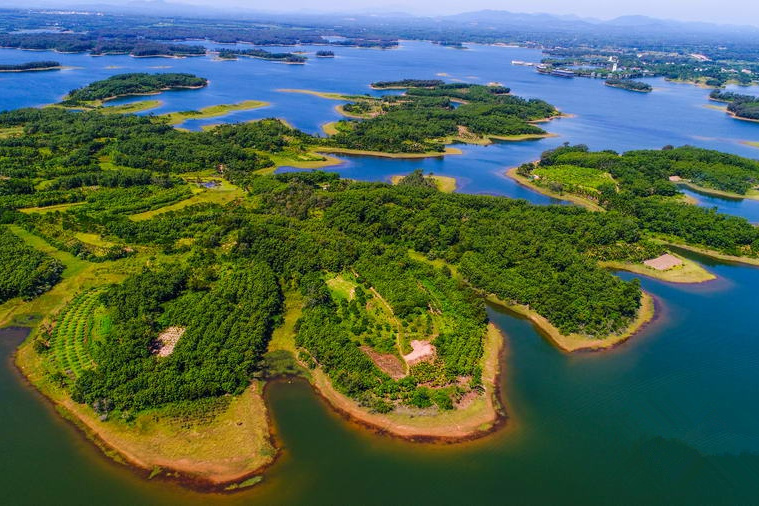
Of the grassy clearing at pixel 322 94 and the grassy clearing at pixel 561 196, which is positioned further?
the grassy clearing at pixel 322 94

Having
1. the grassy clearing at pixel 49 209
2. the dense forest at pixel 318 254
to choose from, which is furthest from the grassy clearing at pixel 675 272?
the grassy clearing at pixel 49 209

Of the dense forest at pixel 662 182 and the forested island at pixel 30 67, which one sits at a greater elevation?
the forested island at pixel 30 67

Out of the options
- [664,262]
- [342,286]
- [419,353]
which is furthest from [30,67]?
[664,262]

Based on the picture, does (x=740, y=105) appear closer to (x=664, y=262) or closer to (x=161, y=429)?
(x=664, y=262)

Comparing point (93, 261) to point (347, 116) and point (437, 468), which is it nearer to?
point (437, 468)

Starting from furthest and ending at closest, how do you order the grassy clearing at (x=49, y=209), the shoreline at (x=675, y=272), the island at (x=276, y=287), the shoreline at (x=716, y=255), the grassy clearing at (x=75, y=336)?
1. the grassy clearing at (x=49, y=209)
2. the shoreline at (x=716, y=255)
3. the shoreline at (x=675, y=272)
4. the grassy clearing at (x=75, y=336)
5. the island at (x=276, y=287)

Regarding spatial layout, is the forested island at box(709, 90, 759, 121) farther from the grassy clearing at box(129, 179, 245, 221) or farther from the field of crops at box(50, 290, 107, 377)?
the field of crops at box(50, 290, 107, 377)

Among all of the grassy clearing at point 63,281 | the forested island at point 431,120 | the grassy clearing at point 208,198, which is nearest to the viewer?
the grassy clearing at point 63,281

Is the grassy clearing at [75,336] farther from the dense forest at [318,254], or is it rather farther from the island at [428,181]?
the island at [428,181]
